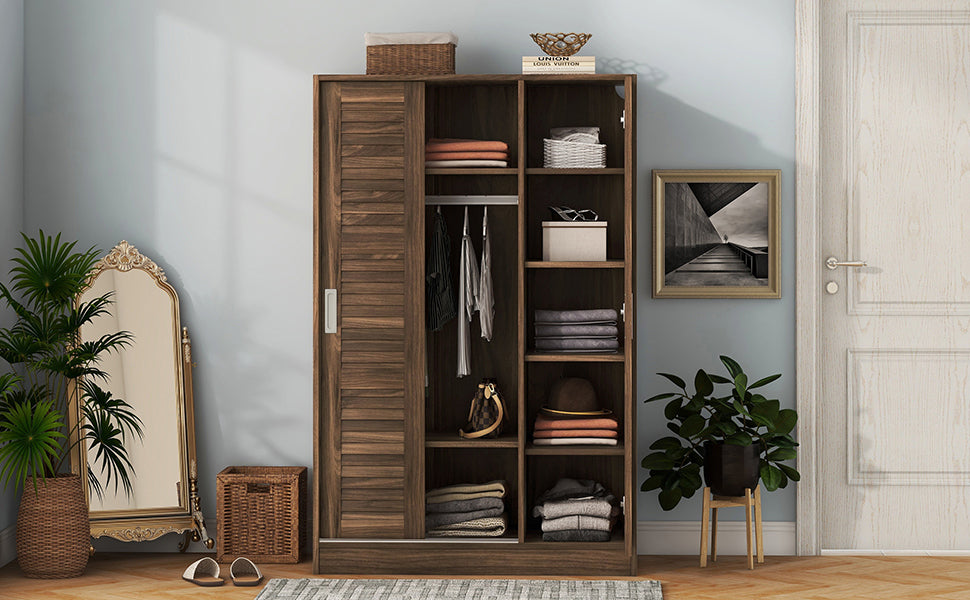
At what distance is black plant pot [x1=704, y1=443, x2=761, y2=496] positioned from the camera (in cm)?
346

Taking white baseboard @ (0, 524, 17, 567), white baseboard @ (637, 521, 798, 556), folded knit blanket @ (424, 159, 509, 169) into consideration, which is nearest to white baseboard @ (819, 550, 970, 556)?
white baseboard @ (637, 521, 798, 556)

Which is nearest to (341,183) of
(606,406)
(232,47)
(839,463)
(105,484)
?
(232,47)

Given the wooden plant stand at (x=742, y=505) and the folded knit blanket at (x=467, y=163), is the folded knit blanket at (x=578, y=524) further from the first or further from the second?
the folded knit blanket at (x=467, y=163)

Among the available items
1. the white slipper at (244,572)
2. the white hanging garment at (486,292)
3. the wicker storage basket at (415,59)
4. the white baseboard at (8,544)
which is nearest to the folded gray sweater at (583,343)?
the white hanging garment at (486,292)

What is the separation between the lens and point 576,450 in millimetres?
3498

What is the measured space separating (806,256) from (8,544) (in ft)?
11.9

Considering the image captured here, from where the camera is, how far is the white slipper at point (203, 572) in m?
3.45

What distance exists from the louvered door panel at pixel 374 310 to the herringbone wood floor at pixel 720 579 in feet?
1.60

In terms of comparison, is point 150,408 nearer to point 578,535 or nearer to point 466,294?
point 466,294

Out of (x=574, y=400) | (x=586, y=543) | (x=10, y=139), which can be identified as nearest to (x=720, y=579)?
(x=586, y=543)

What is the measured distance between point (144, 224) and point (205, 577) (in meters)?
1.56

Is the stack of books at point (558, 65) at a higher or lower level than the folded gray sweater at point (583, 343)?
higher

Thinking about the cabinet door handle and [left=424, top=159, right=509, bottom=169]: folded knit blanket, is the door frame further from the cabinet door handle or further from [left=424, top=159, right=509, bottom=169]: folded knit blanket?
the cabinet door handle

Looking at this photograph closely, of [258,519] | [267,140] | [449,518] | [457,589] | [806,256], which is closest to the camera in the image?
[457,589]
